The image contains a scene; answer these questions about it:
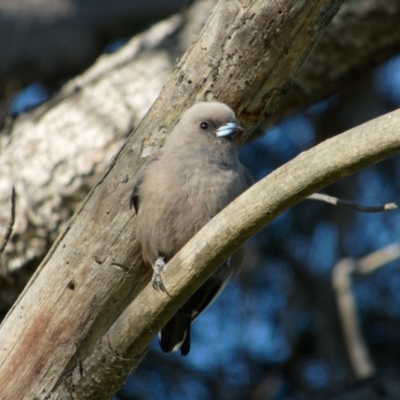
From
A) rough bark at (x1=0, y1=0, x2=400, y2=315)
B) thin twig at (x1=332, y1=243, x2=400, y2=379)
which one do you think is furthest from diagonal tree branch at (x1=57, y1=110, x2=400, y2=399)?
thin twig at (x1=332, y1=243, x2=400, y2=379)

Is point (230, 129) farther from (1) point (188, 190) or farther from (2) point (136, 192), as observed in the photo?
(2) point (136, 192)

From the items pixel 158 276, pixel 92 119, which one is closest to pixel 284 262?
pixel 92 119

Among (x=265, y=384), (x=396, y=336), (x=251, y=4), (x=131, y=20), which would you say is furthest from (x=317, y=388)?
(x=131, y=20)

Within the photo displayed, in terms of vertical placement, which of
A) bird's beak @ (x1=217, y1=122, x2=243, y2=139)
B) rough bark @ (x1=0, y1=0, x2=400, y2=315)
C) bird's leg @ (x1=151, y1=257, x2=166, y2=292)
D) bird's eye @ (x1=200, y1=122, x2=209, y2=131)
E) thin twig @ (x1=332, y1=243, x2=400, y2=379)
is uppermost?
rough bark @ (x1=0, y1=0, x2=400, y2=315)

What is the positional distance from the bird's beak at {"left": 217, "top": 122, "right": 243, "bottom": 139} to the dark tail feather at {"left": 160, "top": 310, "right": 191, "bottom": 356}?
2.99 feet

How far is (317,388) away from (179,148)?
237 cm

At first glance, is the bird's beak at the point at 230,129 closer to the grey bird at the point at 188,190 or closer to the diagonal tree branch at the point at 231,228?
the grey bird at the point at 188,190

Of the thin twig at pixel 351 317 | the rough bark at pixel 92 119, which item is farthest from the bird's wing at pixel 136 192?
the thin twig at pixel 351 317

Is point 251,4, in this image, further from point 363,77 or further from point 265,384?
point 265,384

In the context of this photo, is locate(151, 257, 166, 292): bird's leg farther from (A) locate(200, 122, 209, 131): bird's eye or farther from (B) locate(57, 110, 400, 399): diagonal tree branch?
(A) locate(200, 122, 209, 131): bird's eye

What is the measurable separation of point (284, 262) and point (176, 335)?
8.91ft

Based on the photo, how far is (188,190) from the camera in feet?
11.6

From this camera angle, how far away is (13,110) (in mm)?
6164

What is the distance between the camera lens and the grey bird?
3479mm
